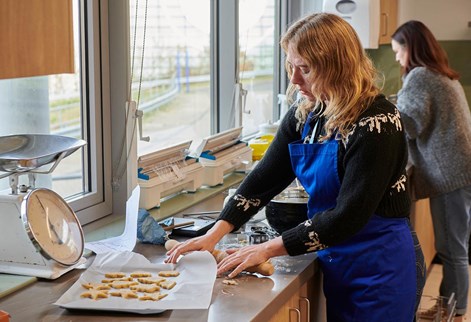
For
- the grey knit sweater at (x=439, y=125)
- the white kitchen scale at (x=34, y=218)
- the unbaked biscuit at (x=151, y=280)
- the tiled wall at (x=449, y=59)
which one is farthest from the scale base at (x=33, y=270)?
the tiled wall at (x=449, y=59)

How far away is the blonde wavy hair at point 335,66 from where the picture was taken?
2.19m

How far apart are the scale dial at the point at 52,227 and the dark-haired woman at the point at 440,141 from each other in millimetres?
2284

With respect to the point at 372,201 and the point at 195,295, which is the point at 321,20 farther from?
the point at 195,295

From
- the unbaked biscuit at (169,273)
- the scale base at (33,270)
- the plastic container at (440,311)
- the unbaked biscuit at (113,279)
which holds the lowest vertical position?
the plastic container at (440,311)

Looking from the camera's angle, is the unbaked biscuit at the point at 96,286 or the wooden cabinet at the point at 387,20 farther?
the wooden cabinet at the point at 387,20

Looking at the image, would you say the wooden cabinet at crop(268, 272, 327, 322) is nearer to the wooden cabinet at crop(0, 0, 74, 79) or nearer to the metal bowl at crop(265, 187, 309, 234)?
the metal bowl at crop(265, 187, 309, 234)

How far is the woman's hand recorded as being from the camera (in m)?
2.15

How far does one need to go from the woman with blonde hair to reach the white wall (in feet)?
11.4

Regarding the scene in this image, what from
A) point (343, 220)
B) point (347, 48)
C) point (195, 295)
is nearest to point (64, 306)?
point (195, 295)

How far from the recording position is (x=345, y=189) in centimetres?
216

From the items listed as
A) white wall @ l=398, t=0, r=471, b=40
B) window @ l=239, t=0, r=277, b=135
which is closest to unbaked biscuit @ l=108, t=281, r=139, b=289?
window @ l=239, t=0, r=277, b=135

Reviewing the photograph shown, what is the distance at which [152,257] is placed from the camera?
7.81 feet

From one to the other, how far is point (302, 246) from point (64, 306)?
2.19 ft

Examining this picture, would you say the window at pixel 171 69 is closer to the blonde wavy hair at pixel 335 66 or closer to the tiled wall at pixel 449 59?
the blonde wavy hair at pixel 335 66
